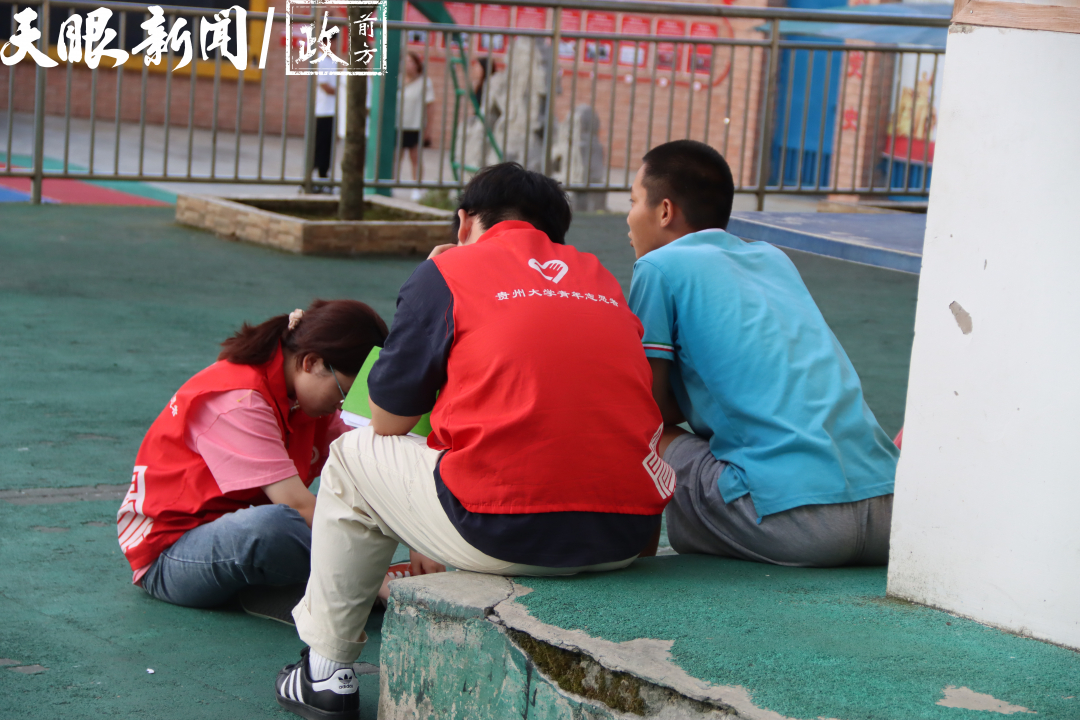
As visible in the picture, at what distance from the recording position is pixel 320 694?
7.72 ft

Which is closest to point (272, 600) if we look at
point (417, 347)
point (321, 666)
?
point (321, 666)

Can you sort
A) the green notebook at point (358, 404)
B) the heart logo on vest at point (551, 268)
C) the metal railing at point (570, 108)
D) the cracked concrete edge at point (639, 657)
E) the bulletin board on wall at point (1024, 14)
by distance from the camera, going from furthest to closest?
the metal railing at point (570, 108)
the green notebook at point (358, 404)
the heart logo on vest at point (551, 268)
the bulletin board on wall at point (1024, 14)
the cracked concrete edge at point (639, 657)

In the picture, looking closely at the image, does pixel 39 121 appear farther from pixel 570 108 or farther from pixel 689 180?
pixel 689 180

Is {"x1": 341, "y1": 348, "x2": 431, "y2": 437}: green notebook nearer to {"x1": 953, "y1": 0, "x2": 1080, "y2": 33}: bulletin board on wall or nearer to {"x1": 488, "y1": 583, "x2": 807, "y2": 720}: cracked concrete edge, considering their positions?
{"x1": 488, "y1": 583, "x2": 807, "y2": 720}: cracked concrete edge

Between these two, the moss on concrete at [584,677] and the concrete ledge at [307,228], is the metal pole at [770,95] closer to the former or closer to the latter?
the concrete ledge at [307,228]

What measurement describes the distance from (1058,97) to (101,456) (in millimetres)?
2898

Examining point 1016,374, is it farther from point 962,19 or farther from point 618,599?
point 618,599

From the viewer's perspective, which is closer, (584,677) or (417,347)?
(584,677)

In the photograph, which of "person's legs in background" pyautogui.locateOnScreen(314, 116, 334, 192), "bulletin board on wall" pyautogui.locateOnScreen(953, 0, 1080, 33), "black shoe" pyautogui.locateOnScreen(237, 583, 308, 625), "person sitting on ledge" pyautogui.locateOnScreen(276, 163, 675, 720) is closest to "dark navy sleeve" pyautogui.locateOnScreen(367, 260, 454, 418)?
"person sitting on ledge" pyautogui.locateOnScreen(276, 163, 675, 720)

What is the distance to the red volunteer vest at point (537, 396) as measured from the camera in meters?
2.19

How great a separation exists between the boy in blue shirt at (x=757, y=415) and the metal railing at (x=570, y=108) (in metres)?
5.96

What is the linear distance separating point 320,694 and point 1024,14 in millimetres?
1719

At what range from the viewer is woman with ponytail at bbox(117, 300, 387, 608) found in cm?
277

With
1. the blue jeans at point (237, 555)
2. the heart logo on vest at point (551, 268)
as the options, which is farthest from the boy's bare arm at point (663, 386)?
the blue jeans at point (237, 555)
